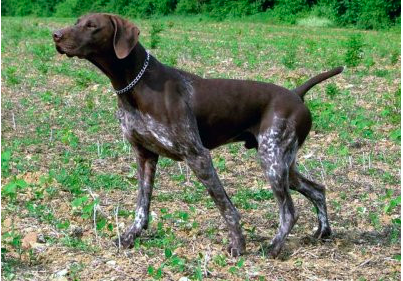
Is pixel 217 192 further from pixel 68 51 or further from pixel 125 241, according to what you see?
pixel 68 51

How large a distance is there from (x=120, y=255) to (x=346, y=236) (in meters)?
1.82

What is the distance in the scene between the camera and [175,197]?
7.00m

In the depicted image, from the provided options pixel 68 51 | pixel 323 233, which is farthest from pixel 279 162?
pixel 68 51

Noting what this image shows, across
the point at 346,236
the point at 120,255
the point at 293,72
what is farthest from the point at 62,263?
the point at 293,72

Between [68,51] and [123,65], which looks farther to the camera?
[123,65]

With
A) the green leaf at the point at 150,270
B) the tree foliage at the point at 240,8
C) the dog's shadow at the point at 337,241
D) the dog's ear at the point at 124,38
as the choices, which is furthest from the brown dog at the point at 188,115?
the tree foliage at the point at 240,8

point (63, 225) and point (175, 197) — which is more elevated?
point (63, 225)

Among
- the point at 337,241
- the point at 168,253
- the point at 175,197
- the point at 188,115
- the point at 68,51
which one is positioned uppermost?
the point at 68,51

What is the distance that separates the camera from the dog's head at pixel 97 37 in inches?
206

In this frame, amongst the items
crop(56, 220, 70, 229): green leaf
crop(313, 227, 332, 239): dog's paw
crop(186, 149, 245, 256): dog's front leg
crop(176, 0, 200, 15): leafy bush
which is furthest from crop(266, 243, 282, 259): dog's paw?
crop(176, 0, 200, 15): leafy bush

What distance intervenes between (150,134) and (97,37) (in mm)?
756

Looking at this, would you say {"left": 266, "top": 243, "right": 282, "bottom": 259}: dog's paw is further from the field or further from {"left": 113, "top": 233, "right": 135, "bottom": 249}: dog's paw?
{"left": 113, "top": 233, "right": 135, "bottom": 249}: dog's paw

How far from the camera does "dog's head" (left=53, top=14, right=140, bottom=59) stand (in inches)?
206

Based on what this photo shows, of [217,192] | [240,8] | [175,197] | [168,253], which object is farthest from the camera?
[240,8]
